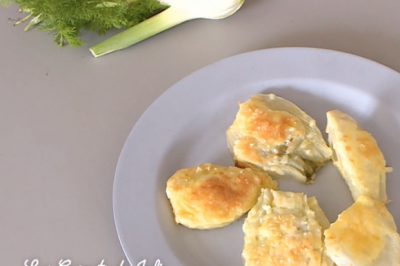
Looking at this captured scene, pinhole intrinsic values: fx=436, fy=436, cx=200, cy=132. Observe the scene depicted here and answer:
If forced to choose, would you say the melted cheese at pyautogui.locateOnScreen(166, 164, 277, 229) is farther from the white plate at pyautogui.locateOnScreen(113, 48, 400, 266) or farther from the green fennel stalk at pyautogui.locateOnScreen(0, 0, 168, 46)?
the green fennel stalk at pyautogui.locateOnScreen(0, 0, 168, 46)

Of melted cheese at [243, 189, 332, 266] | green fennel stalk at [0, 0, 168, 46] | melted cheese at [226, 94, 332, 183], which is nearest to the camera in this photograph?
melted cheese at [243, 189, 332, 266]

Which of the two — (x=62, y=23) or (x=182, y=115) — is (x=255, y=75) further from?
(x=62, y=23)

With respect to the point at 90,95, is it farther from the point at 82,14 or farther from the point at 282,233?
the point at 282,233

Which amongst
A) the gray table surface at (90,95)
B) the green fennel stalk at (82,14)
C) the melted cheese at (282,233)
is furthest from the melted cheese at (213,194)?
the green fennel stalk at (82,14)

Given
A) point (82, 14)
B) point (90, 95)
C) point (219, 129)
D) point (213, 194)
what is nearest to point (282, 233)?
point (213, 194)

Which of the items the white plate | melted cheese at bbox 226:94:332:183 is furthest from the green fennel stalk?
melted cheese at bbox 226:94:332:183

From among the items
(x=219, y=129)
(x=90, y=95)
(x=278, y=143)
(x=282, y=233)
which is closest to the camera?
(x=282, y=233)
